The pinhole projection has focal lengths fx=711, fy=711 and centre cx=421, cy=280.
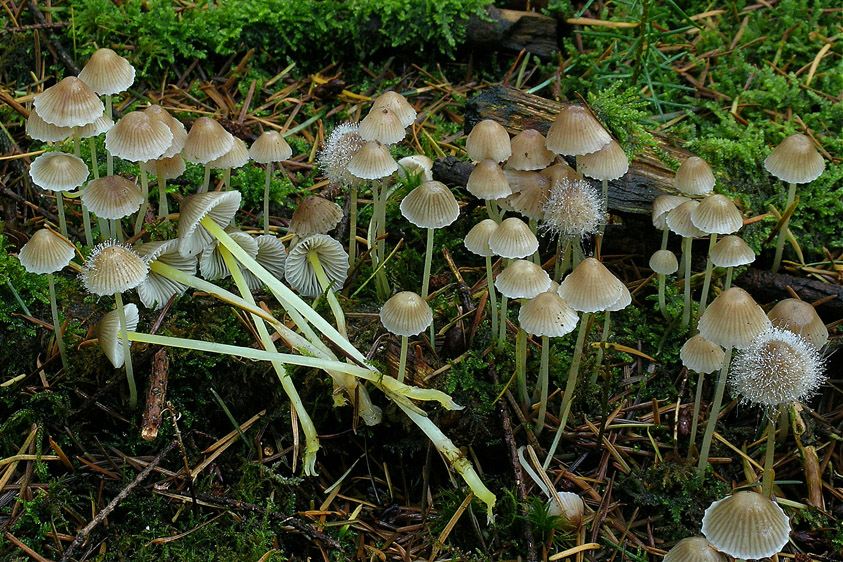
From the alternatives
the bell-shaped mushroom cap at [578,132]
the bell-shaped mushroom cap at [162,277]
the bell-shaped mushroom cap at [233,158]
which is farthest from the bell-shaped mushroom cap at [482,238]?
the bell-shaped mushroom cap at [162,277]

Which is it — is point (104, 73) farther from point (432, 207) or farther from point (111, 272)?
point (432, 207)

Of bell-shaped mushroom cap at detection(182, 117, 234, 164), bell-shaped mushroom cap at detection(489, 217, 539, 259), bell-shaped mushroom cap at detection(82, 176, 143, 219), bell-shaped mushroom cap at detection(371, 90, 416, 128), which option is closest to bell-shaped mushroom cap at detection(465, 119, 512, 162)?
bell-shaped mushroom cap at detection(371, 90, 416, 128)

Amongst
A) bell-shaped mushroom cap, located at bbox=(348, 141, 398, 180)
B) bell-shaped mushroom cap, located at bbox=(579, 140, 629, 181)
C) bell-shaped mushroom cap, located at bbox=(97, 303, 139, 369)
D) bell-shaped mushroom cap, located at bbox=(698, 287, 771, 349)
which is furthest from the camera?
bell-shaped mushroom cap, located at bbox=(579, 140, 629, 181)

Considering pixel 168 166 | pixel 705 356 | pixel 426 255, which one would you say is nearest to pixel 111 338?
pixel 168 166

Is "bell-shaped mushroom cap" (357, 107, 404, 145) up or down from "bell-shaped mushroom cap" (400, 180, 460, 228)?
up

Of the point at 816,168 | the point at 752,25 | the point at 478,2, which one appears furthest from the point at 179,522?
the point at 752,25

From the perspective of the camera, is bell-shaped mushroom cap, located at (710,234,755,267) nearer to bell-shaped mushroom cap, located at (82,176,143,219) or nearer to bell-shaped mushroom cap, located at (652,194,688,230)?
bell-shaped mushroom cap, located at (652,194,688,230)
